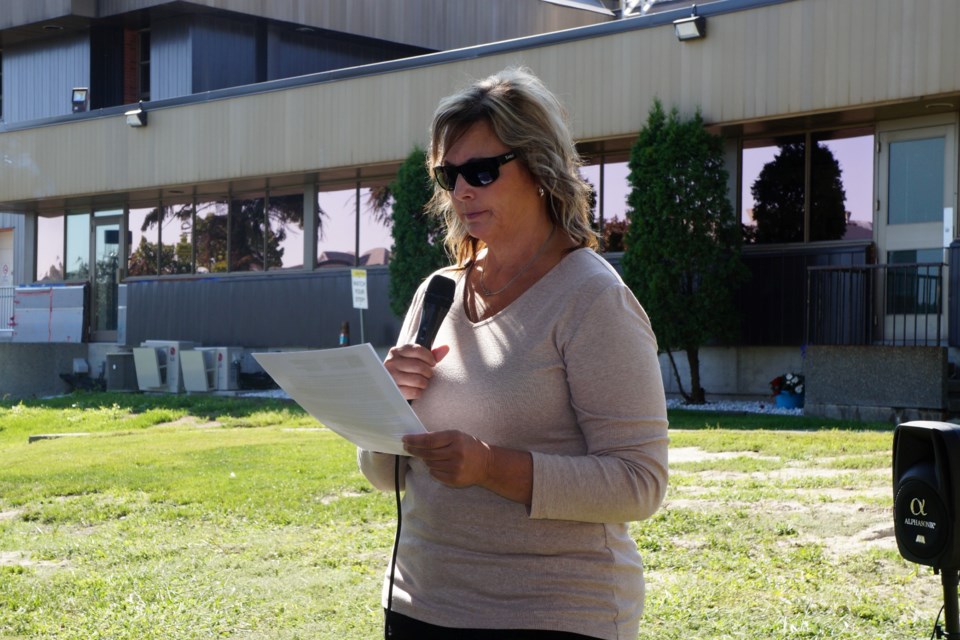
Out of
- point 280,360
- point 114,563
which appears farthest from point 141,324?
point 280,360

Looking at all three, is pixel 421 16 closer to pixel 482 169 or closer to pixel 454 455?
pixel 482 169

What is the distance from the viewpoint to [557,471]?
2.24 metres

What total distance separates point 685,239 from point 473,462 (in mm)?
14560

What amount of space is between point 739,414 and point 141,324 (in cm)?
1597

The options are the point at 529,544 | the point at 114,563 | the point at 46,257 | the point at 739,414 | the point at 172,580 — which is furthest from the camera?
the point at 46,257

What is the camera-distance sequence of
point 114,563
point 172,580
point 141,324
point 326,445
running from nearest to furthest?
point 172,580
point 114,563
point 326,445
point 141,324

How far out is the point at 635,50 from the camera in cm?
1752

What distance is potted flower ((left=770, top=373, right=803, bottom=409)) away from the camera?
630 inches

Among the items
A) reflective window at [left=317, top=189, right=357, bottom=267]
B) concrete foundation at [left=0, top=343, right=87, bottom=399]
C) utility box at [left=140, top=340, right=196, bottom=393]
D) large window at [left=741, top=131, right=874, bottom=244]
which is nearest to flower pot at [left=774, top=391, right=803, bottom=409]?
large window at [left=741, top=131, right=874, bottom=244]

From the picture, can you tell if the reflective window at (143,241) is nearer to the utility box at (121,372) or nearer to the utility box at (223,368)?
the utility box at (121,372)

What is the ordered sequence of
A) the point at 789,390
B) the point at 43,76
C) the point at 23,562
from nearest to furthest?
the point at 23,562 < the point at 789,390 < the point at 43,76

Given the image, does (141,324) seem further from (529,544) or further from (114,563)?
(529,544)

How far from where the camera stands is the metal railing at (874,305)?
15.3m

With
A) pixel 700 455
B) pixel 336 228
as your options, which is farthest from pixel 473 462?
pixel 336 228
